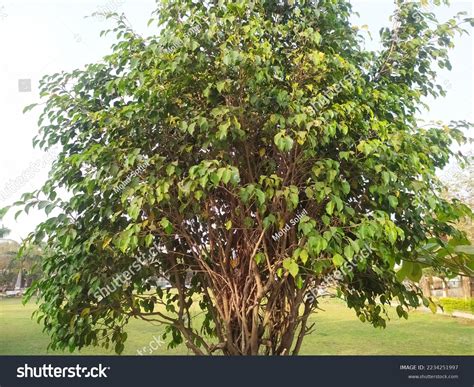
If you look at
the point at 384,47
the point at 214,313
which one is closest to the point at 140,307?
the point at 214,313

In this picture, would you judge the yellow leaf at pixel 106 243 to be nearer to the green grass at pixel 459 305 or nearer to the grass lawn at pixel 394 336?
the grass lawn at pixel 394 336

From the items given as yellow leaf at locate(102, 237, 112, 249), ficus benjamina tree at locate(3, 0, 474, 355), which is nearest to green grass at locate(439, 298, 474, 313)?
ficus benjamina tree at locate(3, 0, 474, 355)

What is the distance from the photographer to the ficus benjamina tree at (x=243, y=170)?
7.62 feet

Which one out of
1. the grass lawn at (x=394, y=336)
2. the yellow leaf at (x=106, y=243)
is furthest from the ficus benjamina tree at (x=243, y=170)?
the grass lawn at (x=394, y=336)

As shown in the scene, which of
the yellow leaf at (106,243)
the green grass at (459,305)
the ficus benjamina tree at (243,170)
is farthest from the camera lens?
the green grass at (459,305)

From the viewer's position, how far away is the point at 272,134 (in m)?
2.53

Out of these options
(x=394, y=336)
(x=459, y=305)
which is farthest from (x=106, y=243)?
(x=459, y=305)

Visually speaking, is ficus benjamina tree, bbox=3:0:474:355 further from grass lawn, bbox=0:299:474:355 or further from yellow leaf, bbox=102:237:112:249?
grass lawn, bbox=0:299:474:355

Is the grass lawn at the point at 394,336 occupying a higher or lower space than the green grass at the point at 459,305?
lower

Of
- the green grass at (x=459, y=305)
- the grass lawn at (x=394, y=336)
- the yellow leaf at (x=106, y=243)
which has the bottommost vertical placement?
the grass lawn at (x=394, y=336)

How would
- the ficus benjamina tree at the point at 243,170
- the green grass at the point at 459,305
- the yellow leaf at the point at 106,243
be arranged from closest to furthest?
the ficus benjamina tree at the point at 243,170 < the yellow leaf at the point at 106,243 < the green grass at the point at 459,305

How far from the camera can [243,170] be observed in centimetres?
264

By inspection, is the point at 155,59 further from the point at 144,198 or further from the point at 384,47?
the point at 384,47
